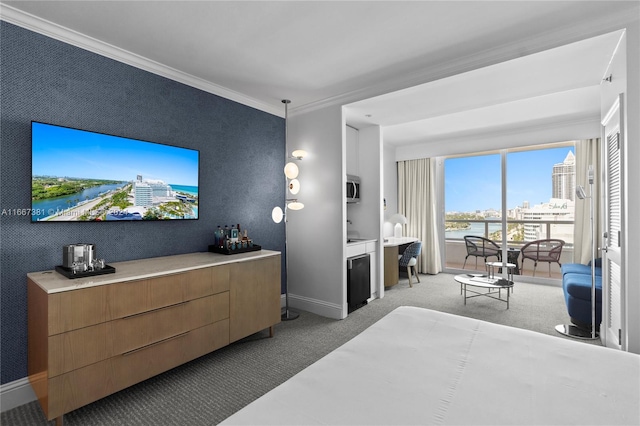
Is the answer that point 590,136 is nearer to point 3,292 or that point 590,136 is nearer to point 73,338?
point 73,338

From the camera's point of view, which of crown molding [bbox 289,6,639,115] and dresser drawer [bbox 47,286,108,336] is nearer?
dresser drawer [bbox 47,286,108,336]

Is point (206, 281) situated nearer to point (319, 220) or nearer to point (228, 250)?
point (228, 250)

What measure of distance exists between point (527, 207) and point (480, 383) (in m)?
5.53

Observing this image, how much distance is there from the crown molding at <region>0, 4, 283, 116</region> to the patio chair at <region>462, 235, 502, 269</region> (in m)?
4.82

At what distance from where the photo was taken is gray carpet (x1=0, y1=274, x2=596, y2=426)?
2016mm

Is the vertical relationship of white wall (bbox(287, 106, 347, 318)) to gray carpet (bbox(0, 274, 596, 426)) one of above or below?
above

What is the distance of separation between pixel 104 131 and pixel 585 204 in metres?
6.58

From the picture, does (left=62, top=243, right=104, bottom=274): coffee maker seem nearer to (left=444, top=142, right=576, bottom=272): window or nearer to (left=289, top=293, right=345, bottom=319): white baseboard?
(left=289, top=293, right=345, bottom=319): white baseboard

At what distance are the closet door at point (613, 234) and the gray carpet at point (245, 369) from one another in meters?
0.77

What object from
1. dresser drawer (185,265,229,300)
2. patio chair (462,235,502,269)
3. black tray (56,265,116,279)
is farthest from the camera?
patio chair (462,235,502,269)

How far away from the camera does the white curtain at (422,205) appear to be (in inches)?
248

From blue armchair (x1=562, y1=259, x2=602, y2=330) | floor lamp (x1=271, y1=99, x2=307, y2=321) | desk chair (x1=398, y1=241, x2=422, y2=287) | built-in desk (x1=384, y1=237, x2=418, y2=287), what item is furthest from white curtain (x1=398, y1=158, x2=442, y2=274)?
floor lamp (x1=271, y1=99, x2=307, y2=321)

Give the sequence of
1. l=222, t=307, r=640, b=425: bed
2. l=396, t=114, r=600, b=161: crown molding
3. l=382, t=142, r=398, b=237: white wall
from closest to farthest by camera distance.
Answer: l=222, t=307, r=640, b=425: bed
l=396, t=114, r=600, b=161: crown molding
l=382, t=142, r=398, b=237: white wall

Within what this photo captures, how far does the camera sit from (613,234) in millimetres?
2617
